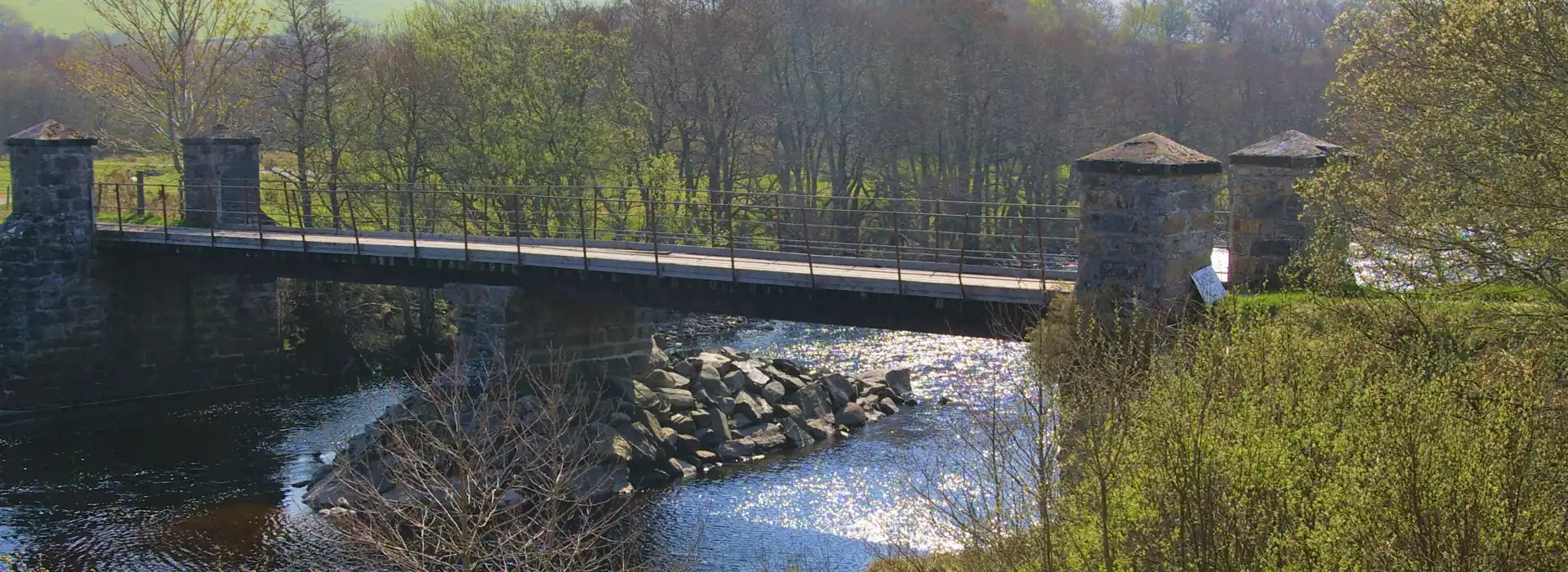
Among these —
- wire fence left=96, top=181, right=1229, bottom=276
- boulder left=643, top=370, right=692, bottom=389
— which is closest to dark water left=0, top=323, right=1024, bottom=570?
boulder left=643, top=370, right=692, bottom=389

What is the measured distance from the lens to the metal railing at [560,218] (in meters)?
24.9

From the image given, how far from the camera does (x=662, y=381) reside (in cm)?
2441

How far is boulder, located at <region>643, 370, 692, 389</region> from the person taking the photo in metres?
24.3

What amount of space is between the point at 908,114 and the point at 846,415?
15.7 meters

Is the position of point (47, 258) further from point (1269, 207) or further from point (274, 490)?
point (1269, 207)

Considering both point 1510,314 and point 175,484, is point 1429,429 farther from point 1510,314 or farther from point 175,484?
point 175,484

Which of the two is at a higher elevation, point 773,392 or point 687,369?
point 687,369

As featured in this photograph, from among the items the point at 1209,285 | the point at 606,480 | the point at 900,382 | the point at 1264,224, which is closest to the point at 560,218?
the point at 900,382

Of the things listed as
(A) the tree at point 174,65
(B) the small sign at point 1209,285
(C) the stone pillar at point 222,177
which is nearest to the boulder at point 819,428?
(B) the small sign at point 1209,285

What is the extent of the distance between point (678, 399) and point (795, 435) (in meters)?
2.10

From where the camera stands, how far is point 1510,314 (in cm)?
1076

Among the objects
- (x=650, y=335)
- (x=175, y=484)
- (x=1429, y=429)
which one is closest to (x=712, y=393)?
(x=650, y=335)

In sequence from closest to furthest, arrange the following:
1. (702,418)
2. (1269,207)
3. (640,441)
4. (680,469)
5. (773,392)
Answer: (1269,207)
(680,469)
(640,441)
(702,418)
(773,392)

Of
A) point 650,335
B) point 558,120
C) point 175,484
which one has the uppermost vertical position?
point 558,120
